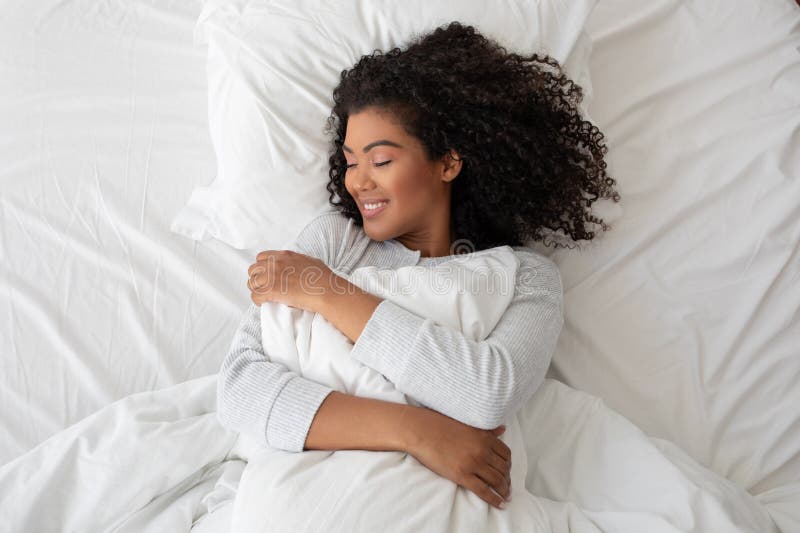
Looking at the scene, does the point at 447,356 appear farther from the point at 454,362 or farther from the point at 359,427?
the point at 359,427

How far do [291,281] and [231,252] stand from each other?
33cm

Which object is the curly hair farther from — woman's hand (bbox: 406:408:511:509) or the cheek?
woman's hand (bbox: 406:408:511:509)

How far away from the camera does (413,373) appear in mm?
997

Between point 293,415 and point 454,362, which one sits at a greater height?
point 454,362

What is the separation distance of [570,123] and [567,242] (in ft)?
0.82

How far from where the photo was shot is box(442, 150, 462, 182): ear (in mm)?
1277

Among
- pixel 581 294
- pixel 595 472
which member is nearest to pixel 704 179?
pixel 581 294

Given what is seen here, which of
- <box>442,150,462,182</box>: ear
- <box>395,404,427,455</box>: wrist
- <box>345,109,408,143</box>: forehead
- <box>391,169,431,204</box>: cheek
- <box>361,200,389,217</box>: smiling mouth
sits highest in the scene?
<box>345,109,408,143</box>: forehead

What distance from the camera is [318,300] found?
1066mm

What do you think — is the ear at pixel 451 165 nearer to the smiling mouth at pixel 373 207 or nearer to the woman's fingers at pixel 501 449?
the smiling mouth at pixel 373 207

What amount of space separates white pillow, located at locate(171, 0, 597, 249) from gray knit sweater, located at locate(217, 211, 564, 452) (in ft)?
1.05

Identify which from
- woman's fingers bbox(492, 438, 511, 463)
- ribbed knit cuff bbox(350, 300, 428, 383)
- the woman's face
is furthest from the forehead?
woman's fingers bbox(492, 438, 511, 463)

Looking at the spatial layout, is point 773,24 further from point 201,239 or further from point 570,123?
point 201,239

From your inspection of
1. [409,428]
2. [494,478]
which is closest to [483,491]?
[494,478]
